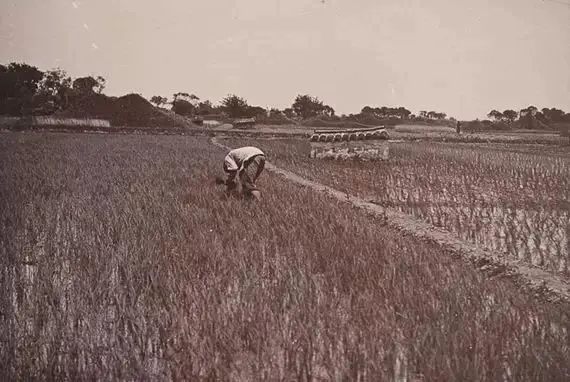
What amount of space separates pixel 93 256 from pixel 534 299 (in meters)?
2.73

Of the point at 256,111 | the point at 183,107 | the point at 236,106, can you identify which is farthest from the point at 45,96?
the point at 183,107

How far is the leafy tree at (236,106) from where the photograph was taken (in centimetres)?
3372

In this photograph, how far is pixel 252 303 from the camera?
2396mm

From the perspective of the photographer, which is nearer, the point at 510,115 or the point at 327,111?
the point at 510,115

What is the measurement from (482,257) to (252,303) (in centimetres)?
166

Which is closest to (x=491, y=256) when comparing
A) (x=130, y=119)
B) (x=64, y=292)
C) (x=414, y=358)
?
(x=414, y=358)

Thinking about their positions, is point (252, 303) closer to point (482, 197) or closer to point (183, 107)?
point (482, 197)

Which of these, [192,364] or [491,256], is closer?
[192,364]

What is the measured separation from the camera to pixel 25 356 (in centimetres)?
196

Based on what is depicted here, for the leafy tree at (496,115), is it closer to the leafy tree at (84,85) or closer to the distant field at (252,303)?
the leafy tree at (84,85)

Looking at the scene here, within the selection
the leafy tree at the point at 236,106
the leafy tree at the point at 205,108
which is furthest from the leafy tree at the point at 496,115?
the leafy tree at the point at 205,108

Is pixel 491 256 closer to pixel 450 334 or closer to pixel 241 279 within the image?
pixel 450 334

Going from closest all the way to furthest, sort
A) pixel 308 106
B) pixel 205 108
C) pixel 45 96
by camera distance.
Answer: pixel 45 96 < pixel 308 106 < pixel 205 108

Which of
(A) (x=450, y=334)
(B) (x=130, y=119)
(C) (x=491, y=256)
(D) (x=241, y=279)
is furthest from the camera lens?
(B) (x=130, y=119)
